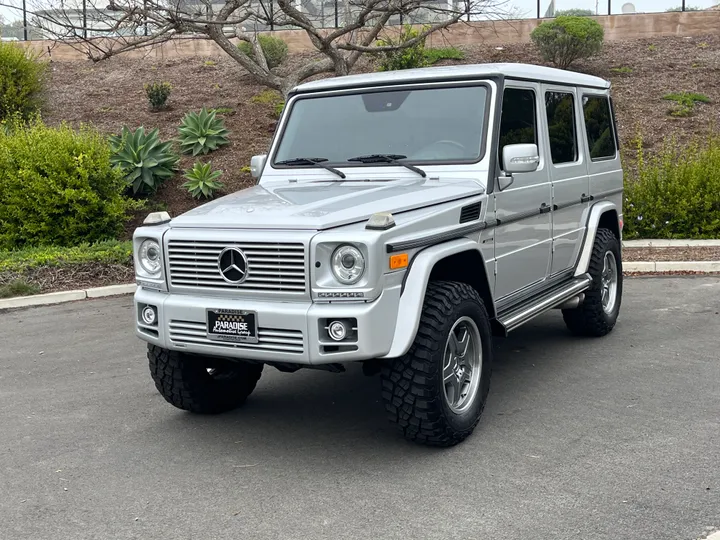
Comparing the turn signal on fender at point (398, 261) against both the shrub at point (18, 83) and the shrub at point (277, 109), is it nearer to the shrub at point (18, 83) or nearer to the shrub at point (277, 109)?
the shrub at point (277, 109)

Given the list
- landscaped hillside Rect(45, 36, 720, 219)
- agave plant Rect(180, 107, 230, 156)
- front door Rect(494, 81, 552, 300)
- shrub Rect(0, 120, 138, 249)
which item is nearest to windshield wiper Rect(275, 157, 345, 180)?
Answer: front door Rect(494, 81, 552, 300)

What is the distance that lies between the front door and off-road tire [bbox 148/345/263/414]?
5.90ft

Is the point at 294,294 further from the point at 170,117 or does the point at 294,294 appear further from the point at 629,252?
the point at 170,117

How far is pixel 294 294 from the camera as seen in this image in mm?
4461

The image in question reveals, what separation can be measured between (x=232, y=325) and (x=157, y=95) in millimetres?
14816

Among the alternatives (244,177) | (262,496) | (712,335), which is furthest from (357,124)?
(244,177)

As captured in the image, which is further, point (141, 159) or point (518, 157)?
point (141, 159)


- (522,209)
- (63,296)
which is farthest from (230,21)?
(522,209)

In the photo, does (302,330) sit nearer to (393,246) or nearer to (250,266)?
(250,266)

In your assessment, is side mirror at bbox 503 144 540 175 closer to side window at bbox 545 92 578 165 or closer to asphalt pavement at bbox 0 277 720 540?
side window at bbox 545 92 578 165

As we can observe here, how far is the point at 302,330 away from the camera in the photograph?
4387 mm

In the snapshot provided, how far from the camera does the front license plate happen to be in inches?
178

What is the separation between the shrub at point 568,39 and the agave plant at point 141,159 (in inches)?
383

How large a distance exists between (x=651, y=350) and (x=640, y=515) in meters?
3.27
